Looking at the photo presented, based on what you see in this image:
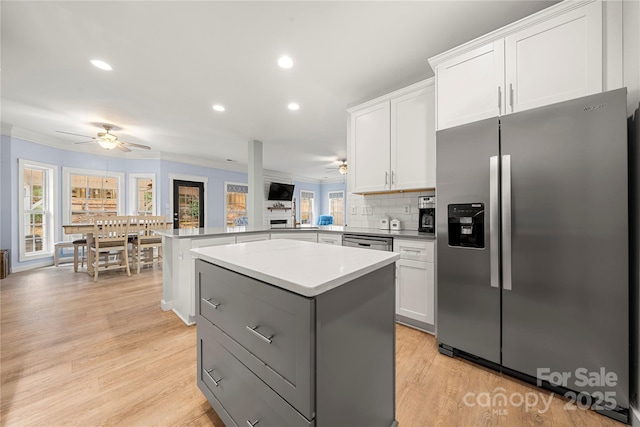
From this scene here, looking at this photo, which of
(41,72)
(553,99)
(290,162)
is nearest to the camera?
(553,99)

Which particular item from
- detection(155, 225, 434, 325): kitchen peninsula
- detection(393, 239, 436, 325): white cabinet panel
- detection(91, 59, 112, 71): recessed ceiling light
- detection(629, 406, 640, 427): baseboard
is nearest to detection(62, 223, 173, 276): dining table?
detection(155, 225, 434, 325): kitchen peninsula

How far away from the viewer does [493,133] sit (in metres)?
1.65

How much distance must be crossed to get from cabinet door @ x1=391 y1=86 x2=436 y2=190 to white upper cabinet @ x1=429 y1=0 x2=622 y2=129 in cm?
47

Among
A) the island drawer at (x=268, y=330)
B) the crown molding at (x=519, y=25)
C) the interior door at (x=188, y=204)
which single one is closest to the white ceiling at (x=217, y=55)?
the crown molding at (x=519, y=25)

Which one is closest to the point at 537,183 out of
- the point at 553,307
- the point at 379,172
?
the point at 553,307

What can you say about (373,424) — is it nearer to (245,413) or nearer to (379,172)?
(245,413)

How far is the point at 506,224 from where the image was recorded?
1.57 m

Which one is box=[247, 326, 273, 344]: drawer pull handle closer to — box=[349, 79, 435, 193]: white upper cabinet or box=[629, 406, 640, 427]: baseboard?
box=[629, 406, 640, 427]: baseboard

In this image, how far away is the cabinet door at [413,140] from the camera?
98.2 inches

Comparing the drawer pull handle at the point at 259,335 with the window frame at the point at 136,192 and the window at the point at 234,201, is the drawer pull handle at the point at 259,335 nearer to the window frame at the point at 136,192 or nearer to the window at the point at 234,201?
the window frame at the point at 136,192

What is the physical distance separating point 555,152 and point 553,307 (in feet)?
3.02

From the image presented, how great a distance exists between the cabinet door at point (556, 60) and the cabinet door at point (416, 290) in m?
1.41

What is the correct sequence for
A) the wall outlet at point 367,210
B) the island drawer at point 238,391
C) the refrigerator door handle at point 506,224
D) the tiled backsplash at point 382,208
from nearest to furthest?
the island drawer at point 238,391 < the refrigerator door handle at point 506,224 < the tiled backsplash at point 382,208 < the wall outlet at point 367,210

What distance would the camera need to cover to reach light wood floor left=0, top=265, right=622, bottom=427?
52.5 inches
